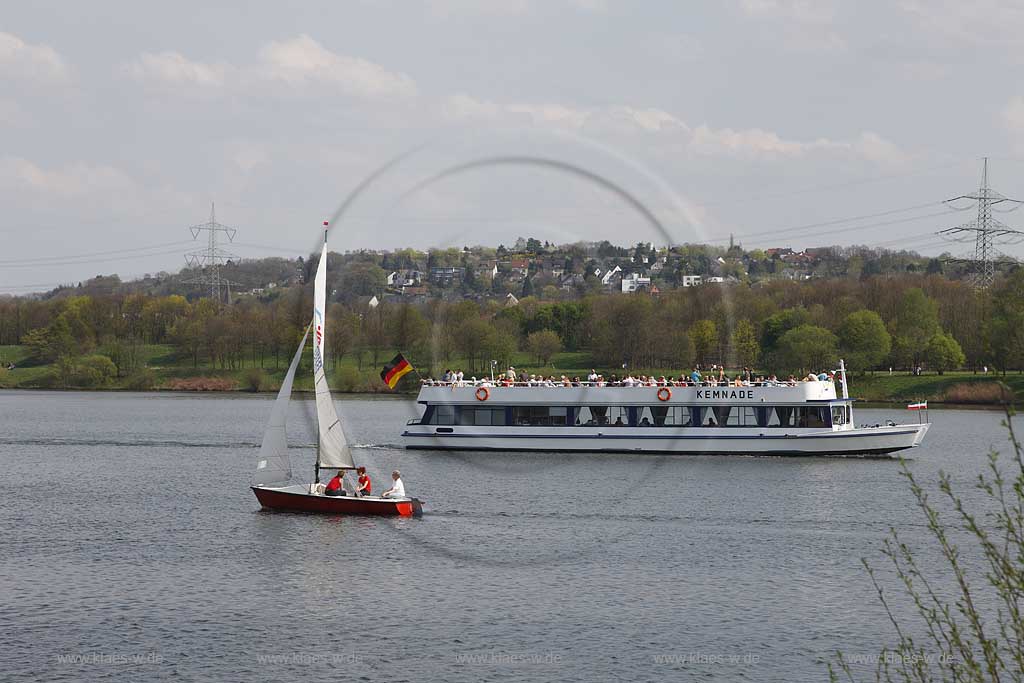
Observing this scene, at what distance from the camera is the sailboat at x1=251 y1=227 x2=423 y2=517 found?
47.1m

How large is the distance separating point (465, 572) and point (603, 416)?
32.5 metres

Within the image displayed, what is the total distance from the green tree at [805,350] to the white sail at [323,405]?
74.7 m

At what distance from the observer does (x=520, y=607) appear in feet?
114

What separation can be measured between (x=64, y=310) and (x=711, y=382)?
136677 millimetres

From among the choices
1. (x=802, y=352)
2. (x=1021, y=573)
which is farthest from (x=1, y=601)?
(x=802, y=352)

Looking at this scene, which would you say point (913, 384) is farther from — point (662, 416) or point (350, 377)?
point (662, 416)

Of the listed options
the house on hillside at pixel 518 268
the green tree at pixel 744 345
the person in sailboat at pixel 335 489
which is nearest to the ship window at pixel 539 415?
the person in sailboat at pixel 335 489

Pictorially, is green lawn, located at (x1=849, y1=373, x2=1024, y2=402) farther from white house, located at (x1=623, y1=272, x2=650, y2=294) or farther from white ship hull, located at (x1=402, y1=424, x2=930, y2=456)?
white house, located at (x1=623, y1=272, x2=650, y2=294)

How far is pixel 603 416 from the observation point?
70.9 metres

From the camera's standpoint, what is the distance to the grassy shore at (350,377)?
91000 millimetres

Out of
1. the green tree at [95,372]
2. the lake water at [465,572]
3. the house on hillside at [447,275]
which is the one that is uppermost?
the house on hillside at [447,275]

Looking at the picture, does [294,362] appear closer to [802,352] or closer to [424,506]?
[424,506]

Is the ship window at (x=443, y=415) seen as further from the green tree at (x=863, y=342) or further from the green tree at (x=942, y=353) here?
the green tree at (x=942, y=353)

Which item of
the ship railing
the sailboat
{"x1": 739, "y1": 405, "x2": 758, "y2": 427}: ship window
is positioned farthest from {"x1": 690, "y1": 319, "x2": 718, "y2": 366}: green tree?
the sailboat
